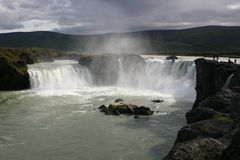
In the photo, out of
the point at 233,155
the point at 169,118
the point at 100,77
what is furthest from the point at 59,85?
the point at 233,155

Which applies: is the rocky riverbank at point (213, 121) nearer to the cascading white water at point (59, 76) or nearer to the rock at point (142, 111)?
the rock at point (142, 111)

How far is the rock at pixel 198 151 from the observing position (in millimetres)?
9805

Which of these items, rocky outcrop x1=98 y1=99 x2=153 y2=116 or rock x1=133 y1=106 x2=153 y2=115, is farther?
rocky outcrop x1=98 y1=99 x2=153 y2=116

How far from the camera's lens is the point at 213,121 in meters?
16.7

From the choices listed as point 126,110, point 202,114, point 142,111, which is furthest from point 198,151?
point 126,110

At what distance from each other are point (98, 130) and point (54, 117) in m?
5.78

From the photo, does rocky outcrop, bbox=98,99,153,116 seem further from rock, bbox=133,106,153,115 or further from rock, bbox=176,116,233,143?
rock, bbox=176,116,233,143

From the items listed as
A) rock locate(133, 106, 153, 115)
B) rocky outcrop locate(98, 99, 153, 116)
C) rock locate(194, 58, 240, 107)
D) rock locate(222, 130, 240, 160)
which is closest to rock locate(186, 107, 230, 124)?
rock locate(133, 106, 153, 115)

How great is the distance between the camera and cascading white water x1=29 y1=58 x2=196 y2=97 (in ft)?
155

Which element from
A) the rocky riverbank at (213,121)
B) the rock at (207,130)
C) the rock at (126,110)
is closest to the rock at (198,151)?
the rocky riverbank at (213,121)

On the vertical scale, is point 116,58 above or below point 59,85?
above

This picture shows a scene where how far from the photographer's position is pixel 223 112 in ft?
63.9

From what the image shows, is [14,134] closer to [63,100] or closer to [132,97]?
[63,100]

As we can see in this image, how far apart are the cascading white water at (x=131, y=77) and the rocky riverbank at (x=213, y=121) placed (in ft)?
32.9
